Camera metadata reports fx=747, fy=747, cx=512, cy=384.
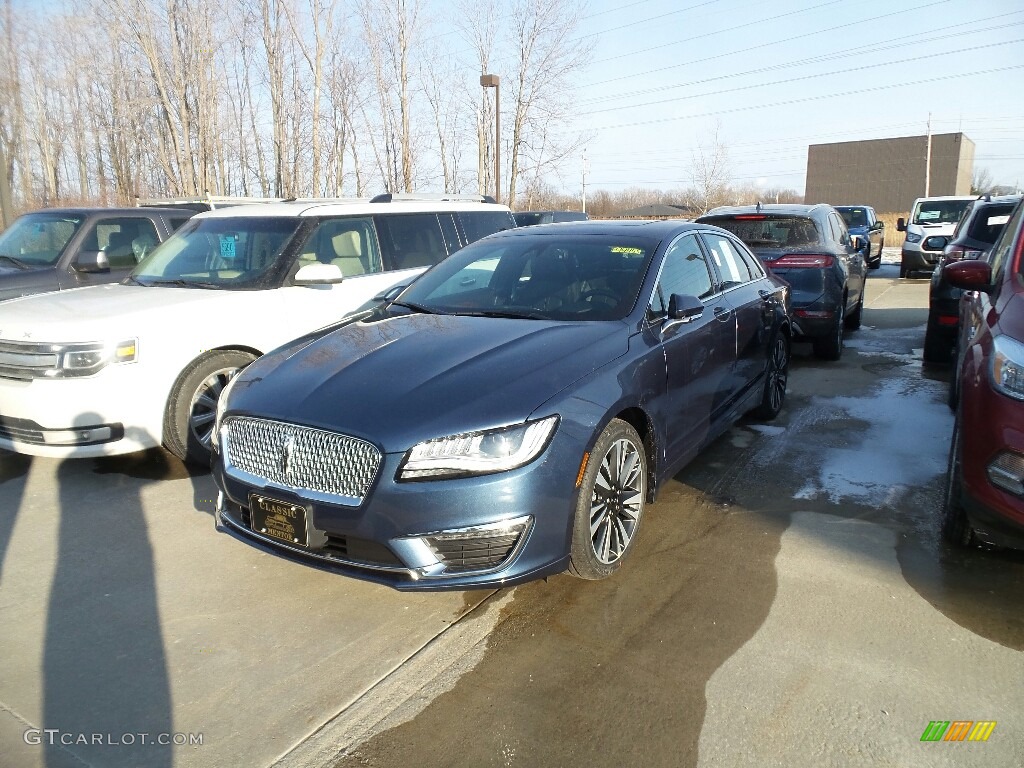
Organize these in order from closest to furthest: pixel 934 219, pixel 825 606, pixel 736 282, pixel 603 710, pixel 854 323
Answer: pixel 603 710 < pixel 825 606 < pixel 736 282 < pixel 854 323 < pixel 934 219

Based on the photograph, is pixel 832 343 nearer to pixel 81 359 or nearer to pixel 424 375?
pixel 424 375

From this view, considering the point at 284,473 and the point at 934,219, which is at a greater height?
the point at 934,219

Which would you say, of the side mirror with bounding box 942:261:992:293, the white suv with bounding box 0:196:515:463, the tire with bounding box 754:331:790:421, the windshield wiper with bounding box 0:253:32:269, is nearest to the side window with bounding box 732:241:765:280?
the tire with bounding box 754:331:790:421

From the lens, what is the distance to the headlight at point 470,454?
112 inches

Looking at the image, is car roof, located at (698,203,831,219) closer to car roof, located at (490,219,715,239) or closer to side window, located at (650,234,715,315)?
car roof, located at (490,219,715,239)

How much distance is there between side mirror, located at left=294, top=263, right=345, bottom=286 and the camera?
18.0 ft

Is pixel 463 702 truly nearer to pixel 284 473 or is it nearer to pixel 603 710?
pixel 603 710

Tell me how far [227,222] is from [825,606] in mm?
5282

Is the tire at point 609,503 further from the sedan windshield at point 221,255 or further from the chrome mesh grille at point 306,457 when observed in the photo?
the sedan windshield at point 221,255

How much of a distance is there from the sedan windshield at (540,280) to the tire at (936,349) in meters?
5.17

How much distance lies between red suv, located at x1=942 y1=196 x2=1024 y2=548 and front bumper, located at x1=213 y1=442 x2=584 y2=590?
1.73m

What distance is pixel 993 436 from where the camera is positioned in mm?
3098

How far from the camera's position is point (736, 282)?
5.32 meters

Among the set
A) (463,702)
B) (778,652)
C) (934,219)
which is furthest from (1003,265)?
(934,219)
